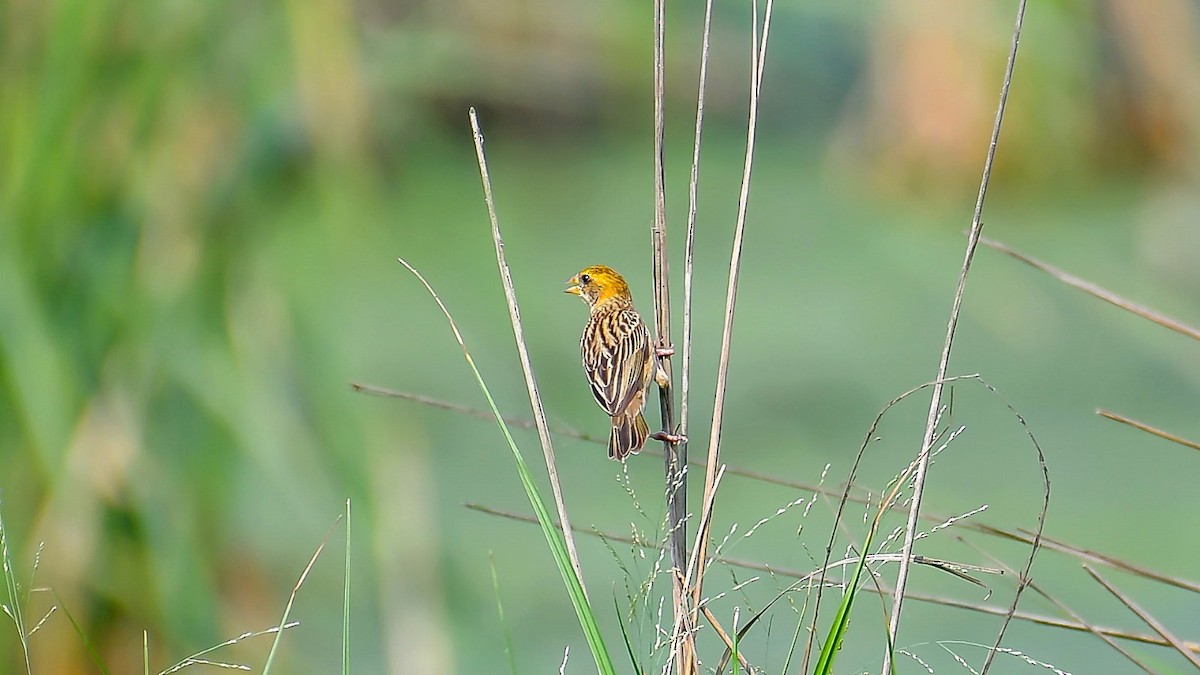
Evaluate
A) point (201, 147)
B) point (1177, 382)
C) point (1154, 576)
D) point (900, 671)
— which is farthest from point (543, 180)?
point (1154, 576)

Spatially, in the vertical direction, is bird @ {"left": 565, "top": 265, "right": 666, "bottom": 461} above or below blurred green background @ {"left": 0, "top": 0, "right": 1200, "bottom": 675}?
above

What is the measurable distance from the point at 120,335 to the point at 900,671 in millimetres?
929

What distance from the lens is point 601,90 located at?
3408 mm

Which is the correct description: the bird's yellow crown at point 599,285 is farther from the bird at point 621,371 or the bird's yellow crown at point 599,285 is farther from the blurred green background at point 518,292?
the blurred green background at point 518,292

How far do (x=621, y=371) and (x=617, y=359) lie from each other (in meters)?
0.02

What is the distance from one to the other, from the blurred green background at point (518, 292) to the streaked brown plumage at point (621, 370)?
5.2 inches

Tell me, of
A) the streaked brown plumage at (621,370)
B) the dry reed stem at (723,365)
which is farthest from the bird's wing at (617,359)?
the dry reed stem at (723,365)

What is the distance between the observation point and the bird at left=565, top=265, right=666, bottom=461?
2.75ft

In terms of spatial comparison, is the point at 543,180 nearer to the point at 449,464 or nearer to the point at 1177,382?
the point at 449,464

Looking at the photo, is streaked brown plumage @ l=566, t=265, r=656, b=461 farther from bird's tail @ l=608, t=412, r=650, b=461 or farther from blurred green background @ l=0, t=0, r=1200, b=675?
blurred green background @ l=0, t=0, r=1200, b=675

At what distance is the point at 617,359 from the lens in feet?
2.87

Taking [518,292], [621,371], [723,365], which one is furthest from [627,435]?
[518,292]

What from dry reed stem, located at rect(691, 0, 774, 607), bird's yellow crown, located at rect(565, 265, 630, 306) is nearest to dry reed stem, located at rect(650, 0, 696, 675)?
dry reed stem, located at rect(691, 0, 774, 607)

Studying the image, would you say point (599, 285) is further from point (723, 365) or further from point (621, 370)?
point (723, 365)
